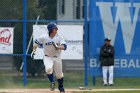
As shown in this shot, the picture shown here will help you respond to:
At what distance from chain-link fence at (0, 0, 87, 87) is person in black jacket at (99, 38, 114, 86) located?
29.3 inches

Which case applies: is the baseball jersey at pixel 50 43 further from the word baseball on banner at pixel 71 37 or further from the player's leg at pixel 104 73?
the player's leg at pixel 104 73

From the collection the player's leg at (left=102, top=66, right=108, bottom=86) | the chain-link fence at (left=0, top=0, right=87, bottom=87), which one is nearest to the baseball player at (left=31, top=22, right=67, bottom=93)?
the chain-link fence at (left=0, top=0, right=87, bottom=87)

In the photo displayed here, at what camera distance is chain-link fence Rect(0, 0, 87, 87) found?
647 inches

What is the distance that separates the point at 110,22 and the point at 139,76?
211 centimetres

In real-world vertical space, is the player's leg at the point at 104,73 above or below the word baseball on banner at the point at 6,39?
below

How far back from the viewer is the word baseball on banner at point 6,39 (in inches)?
643

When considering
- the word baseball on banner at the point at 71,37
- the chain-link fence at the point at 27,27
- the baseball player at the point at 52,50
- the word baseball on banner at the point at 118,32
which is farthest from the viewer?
the word baseball on banner at the point at 118,32

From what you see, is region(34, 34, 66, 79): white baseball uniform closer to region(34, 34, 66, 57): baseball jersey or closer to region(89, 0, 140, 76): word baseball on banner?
region(34, 34, 66, 57): baseball jersey

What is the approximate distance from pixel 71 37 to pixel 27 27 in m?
1.56

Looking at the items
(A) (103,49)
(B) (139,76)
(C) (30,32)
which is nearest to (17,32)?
(C) (30,32)

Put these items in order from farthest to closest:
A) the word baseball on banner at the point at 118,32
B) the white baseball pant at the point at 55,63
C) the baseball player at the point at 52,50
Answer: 1. the word baseball on banner at the point at 118,32
2. the white baseball pant at the point at 55,63
3. the baseball player at the point at 52,50

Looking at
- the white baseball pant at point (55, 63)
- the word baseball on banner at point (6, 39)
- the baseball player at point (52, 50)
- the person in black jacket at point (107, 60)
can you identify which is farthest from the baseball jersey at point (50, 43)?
the person in black jacket at point (107, 60)

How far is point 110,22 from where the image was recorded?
54.9 ft

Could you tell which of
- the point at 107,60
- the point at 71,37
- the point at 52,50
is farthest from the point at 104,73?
the point at 52,50
